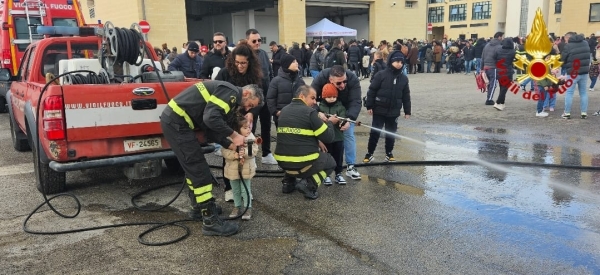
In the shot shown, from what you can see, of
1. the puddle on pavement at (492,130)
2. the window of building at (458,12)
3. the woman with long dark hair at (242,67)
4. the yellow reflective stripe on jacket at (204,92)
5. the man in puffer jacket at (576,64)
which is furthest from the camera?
the window of building at (458,12)

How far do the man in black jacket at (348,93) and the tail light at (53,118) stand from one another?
9.48ft

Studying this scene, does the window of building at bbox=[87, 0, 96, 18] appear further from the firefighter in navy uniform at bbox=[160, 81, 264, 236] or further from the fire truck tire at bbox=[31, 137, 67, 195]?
the firefighter in navy uniform at bbox=[160, 81, 264, 236]

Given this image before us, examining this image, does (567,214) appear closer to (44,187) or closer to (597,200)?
(597,200)

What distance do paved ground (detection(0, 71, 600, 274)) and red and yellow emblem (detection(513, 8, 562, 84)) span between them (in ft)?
9.87

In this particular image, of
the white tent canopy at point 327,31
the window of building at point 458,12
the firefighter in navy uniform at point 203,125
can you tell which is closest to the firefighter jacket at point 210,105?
the firefighter in navy uniform at point 203,125

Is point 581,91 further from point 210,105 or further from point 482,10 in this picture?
point 482,10

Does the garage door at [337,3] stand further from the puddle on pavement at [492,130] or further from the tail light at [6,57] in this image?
the puddle on pavement at [492,130]

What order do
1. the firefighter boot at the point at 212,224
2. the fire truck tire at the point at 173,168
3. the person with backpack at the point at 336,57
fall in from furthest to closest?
the person with backpack at the point at 336,57
the fire truck tire at the point at 173,168
the firefighter boot at the point at 212,224

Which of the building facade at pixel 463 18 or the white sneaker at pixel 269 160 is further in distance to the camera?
the building facade at pixel 463 18

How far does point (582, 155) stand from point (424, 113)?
4.80 metres

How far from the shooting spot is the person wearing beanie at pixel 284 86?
245 inches

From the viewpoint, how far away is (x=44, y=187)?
5527 millimetres

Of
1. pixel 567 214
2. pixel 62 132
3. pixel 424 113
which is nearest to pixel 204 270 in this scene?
pixel 62 132

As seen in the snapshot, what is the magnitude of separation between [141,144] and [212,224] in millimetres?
1514
